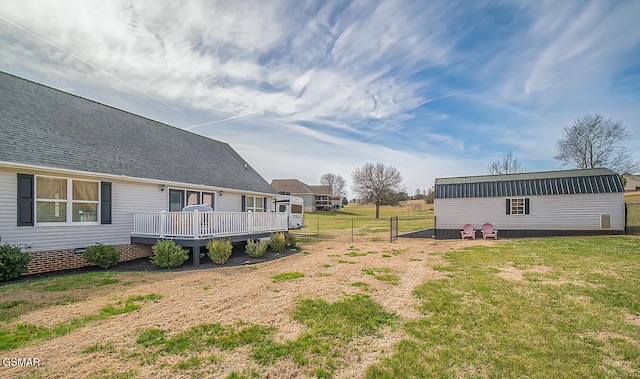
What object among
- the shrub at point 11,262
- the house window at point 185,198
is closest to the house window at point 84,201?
the shrub at point 11,262

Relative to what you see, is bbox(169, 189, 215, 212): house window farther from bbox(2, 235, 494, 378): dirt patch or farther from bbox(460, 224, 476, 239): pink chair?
bbox(460, 224, 476, 239): pink chair

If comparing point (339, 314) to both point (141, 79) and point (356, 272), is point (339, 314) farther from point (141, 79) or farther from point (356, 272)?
point (141, 79)

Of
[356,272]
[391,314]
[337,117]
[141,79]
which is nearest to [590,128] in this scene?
[337,117]

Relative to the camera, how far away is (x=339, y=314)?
17.0ft

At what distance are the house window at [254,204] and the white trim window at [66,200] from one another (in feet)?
26.9

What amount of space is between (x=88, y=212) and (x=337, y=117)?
13.8m

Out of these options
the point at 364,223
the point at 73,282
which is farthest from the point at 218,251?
the point at 364,223

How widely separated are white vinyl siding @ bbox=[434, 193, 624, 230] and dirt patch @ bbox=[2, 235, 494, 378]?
11559 mm

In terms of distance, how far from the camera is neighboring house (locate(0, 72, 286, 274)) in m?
8.38

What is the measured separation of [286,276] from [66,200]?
7406mm

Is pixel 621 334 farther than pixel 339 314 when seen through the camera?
No

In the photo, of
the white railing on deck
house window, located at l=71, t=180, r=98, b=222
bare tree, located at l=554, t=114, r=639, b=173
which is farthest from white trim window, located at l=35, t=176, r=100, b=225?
bare tree, located at l=554, t=114, r=639, b=173

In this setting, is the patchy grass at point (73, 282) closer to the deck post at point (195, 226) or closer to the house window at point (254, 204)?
the deck post at point (195, 226)

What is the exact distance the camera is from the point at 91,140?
11.1 metres
